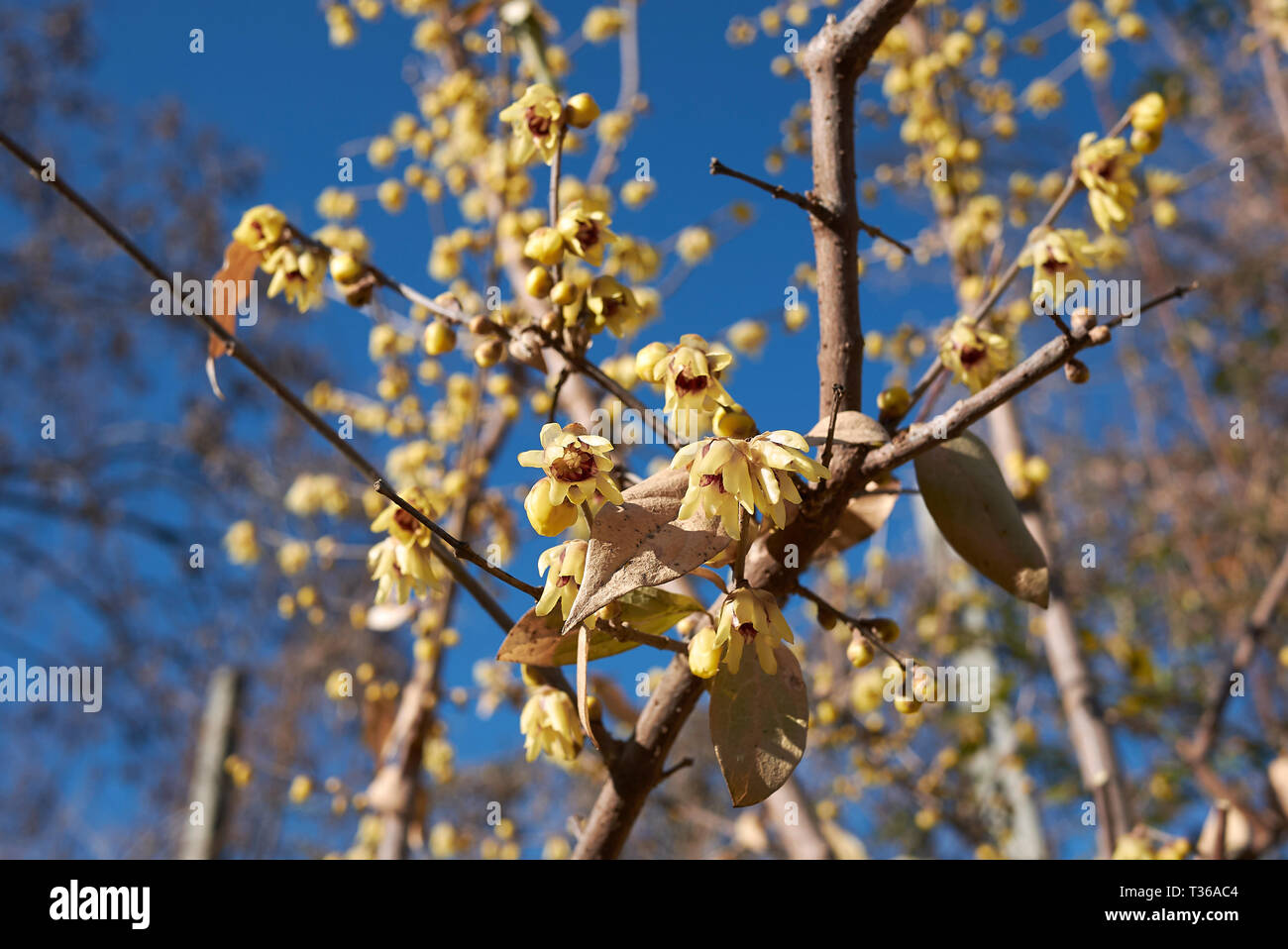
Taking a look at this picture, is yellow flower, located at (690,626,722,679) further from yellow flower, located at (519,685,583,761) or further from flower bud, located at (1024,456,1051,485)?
flower bud, located at (1024,456,1051,485)

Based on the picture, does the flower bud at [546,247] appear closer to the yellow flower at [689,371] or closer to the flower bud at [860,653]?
the yellow flower at [689,371]

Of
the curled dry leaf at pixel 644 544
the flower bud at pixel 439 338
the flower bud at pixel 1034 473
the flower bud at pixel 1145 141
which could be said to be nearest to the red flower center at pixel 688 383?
the curled dry leaf at pixel 644 544

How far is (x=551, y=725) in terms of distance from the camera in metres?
0.87

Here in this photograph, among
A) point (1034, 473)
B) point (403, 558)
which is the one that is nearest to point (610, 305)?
point (403, 558)

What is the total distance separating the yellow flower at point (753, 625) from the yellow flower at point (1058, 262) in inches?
18.6

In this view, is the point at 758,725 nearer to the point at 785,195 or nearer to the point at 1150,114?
the point at 785,195

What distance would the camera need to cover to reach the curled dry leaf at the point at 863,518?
0.89 metres

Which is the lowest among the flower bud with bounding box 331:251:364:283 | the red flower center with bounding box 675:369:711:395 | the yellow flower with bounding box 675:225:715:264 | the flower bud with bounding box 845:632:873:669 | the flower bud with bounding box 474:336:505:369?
the flower bud with bounding box 845:632:873:669

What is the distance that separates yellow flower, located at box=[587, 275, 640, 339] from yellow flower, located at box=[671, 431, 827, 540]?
290 millimetres

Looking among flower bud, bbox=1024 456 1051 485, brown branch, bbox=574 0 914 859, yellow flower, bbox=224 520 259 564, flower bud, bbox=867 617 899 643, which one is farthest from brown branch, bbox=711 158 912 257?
yellow flower, bbox=224 520 259 564

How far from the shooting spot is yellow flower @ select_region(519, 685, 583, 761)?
33.4 inches

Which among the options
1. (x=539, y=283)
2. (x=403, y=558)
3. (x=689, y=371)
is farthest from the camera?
(x=539, y=283)

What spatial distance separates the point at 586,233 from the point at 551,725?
→ 43 centimetres
